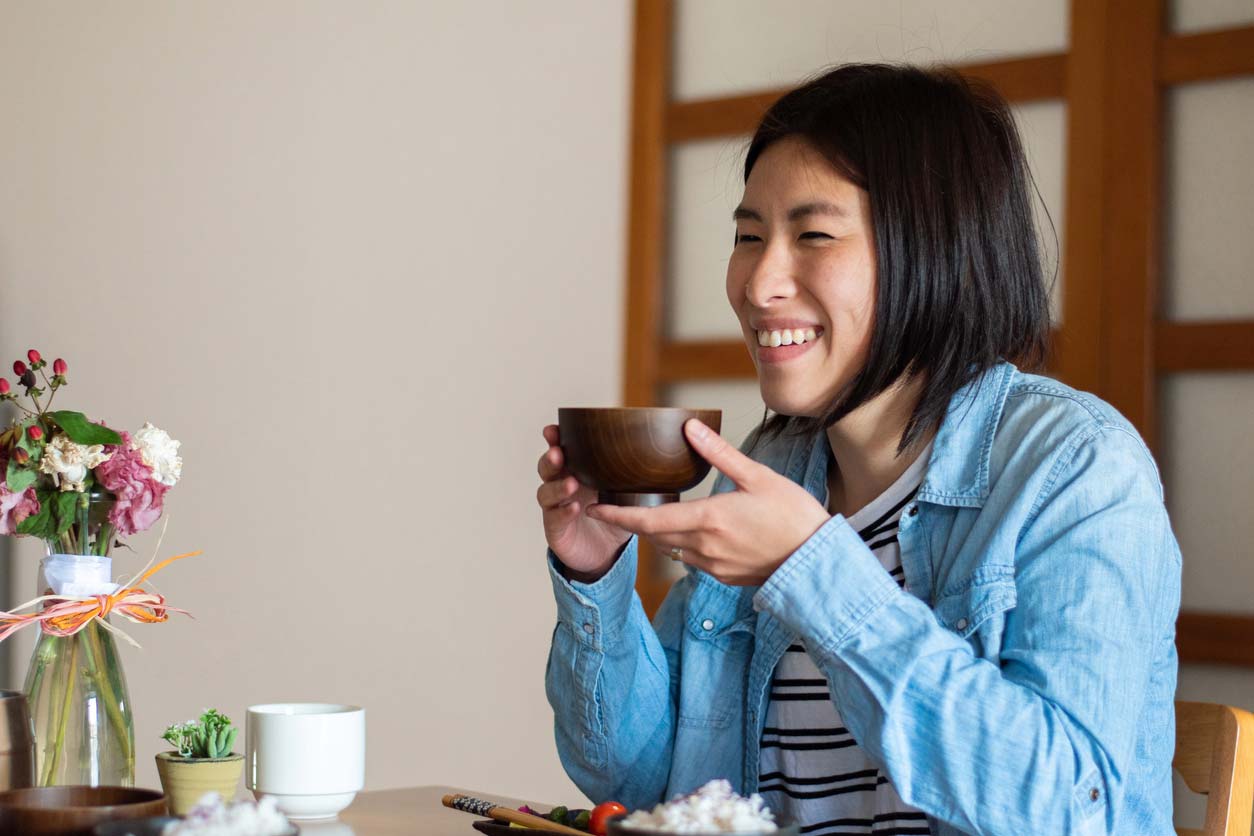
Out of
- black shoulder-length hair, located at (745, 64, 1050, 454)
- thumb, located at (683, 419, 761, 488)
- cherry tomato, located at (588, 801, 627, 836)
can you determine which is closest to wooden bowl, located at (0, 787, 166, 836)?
cherry tomato, located at (588, 801, 627, 836)

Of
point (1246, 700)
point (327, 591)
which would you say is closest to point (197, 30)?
point (327, 591)

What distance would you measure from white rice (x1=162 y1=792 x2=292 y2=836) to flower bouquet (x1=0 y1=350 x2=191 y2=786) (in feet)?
1.40

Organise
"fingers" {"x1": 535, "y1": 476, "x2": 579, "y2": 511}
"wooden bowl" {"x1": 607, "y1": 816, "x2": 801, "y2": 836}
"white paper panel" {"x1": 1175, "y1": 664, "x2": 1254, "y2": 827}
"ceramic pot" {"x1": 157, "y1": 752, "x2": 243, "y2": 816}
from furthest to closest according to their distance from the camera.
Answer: "white paper panel" {"x1": 1175, "y1": 664, "x2": 1254, "y2": 827}
"fingers" {"x1": 535, "y1": 476, "x2": 579, "y2": 511}
"ceramic pot" {"x1": 157, "y1": 752, "x2": 243, "y2": 816}
"wooden bowl" {"x1": 607, "y1": 816, "x2": 801, "y2": 836}

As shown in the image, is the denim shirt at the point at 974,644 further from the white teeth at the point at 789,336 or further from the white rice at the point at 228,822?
the white rice at the point at 228,822

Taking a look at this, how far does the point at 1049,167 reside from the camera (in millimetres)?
2117

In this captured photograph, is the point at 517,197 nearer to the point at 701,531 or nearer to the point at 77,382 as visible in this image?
the point at 77,382

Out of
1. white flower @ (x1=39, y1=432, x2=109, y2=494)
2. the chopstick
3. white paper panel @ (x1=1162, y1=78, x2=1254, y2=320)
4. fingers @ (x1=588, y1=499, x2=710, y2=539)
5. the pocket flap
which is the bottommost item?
the chopstick

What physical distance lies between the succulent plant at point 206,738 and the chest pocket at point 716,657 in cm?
49

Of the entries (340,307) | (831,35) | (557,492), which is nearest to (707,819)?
(557,492)

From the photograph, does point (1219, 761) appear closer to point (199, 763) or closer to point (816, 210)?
point (816, 210)

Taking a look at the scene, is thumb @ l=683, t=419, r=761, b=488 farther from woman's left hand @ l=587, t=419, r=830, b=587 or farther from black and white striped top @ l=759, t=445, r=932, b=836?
black and white striped top @ l=759, t=445, r=932, b=836

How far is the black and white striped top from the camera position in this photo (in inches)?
52.5

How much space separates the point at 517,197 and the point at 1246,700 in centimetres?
163

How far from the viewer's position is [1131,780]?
1194 mm
